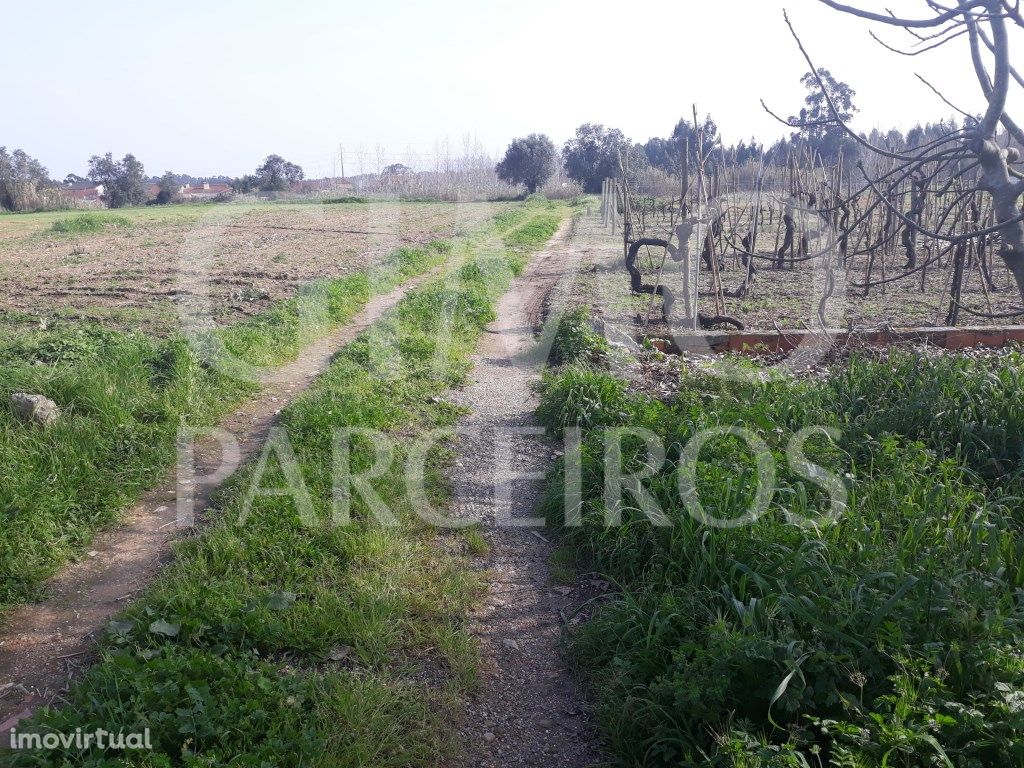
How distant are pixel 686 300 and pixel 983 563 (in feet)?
18.6

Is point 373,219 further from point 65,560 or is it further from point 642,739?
point 642,739

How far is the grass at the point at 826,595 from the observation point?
2084 millimetres

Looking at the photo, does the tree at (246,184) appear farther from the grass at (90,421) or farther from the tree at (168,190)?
the grass at (90,421)

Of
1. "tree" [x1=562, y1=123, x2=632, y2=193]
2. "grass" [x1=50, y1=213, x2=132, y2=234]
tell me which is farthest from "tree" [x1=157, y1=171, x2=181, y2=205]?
"tree" [x1=562, y1=123, x2=632, y2=193]

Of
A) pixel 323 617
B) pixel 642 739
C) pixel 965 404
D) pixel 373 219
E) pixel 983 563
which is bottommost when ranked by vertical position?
pixel 642 739

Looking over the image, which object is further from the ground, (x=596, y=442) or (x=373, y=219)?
(x=373, y=219)

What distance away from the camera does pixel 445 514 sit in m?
4.27

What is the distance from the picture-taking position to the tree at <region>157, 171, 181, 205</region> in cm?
3962

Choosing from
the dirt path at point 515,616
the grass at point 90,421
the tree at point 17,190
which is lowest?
the dirt path at point 515,616

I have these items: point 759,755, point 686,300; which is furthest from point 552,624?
point 686,300

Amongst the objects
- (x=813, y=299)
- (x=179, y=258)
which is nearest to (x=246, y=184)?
(x=179, y=258)

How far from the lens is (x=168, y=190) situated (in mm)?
39812

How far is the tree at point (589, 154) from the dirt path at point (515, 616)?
34.3 meters

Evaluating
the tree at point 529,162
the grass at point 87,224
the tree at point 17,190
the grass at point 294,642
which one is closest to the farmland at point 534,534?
the grass at point 294,642
